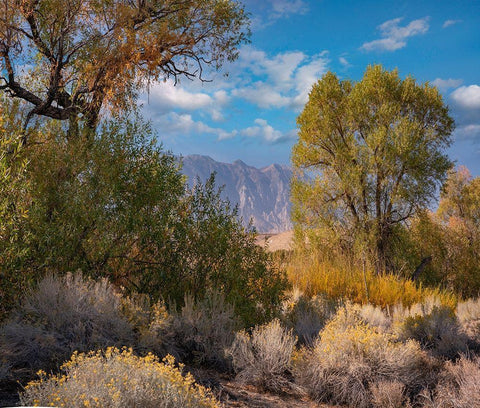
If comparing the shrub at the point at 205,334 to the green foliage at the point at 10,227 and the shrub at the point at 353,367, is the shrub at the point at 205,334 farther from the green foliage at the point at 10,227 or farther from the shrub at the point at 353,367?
the green foliage at the point at 10,227

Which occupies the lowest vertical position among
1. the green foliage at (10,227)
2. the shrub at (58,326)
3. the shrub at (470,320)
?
the shrub at (470,320)

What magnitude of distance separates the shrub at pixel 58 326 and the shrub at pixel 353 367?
254cm

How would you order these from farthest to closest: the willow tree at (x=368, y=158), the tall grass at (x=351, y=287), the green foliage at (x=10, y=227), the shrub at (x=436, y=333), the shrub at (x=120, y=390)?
1. the willow tree at (x=368, y=158)
2. the tall grass at (x=351, y=287)
3. the shrub at (x=436, y=333)
4. the green foliage at (x=10, y=227)
5. the shrub at (x=120, y=390)

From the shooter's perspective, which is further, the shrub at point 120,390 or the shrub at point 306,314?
the shrub at point 306,314

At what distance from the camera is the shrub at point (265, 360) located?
554 centimetres

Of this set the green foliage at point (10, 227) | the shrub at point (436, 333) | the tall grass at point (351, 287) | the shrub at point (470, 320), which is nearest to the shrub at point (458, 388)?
the shrub at point (436, 333)

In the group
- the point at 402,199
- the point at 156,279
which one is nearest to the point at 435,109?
the point at 402,199

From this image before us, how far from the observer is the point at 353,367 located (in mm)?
5461

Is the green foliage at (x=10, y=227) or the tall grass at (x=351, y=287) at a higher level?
the green foliage at (x=10, y=227)

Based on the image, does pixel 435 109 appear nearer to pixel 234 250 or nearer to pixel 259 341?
pixel 234 250

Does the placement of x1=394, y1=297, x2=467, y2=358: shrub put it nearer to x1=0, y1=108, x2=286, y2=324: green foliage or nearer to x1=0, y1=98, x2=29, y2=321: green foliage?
x1=0, y1=108, x2=286, y2=324: green foliage

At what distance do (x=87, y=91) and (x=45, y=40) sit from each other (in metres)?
1.68

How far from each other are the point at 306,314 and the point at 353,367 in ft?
8.18

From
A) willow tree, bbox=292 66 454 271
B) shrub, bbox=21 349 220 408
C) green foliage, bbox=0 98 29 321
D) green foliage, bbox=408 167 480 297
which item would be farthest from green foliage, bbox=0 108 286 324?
green foliage, bbox=408 167 480 297
